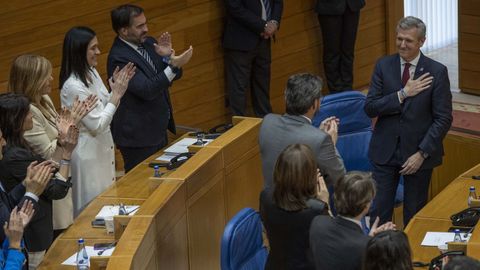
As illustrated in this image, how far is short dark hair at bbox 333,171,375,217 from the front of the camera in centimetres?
433

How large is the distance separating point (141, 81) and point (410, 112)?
174 centimetres

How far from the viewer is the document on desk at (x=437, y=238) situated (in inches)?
207

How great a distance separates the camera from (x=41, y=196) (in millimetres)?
5309

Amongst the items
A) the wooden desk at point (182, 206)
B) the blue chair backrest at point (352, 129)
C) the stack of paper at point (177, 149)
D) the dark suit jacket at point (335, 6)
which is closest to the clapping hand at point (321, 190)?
the wooden desk at point (182, 206)

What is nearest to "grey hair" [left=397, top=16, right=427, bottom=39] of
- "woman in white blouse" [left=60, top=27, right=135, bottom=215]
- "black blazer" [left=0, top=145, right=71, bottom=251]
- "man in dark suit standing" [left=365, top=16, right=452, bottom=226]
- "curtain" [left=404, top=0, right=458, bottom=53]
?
"man in dark suit standing" [left=365, top=16, right=452, bottom=226]

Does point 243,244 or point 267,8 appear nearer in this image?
point 243,244

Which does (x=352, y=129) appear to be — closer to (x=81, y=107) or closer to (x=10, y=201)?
(x=81, y=107)

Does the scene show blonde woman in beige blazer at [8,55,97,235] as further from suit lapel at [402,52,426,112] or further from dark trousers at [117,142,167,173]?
suit lapel at [402,52,426,112]

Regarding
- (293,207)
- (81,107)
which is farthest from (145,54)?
(293,207)

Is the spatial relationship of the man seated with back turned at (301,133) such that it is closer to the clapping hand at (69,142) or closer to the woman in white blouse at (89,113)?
the clapping hand at (69,142)

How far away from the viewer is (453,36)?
40.8 ft

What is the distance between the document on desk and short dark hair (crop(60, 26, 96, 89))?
7.58 ft

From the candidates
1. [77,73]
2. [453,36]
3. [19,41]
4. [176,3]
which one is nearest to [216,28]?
Answer: [176,3]

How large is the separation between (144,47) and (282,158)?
7.82 ft
